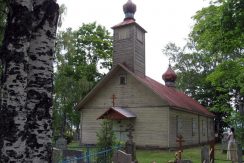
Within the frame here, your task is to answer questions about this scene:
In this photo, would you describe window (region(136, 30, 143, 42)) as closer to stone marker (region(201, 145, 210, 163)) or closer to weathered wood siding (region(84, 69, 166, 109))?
weathered wood siding (region(84, 69, 166, 109))

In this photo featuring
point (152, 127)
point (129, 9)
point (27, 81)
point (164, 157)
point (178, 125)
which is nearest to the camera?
point (27, 81)

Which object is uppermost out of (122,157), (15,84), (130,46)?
(130,46)

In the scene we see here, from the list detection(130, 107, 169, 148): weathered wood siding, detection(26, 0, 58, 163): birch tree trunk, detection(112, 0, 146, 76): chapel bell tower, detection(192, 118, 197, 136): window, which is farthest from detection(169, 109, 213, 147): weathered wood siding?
detection(26, 0, 58, 163): birch tree trunk

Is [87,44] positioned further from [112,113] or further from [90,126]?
[112,113]

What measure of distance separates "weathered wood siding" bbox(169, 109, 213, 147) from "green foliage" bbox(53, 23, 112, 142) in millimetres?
13227

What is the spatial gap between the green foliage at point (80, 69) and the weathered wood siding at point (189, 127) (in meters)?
13.2

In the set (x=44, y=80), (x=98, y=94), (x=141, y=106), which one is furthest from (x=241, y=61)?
(x=98, y=94)

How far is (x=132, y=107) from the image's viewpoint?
2564 centimetres

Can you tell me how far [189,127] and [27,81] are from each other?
26.4 metres

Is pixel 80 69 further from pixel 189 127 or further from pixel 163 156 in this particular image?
pixel 163 156

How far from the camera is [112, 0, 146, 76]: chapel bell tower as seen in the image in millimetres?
26562

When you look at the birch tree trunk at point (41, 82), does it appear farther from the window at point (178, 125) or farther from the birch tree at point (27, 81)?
the window at point (178, 125)

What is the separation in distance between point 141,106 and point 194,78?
20956 millimetres

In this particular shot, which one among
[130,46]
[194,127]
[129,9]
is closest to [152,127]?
[130,46]
